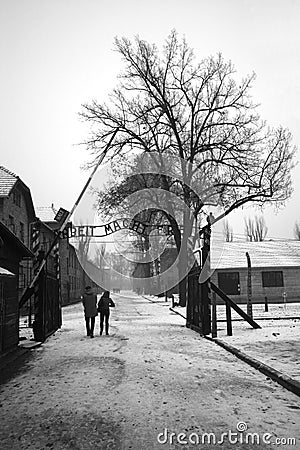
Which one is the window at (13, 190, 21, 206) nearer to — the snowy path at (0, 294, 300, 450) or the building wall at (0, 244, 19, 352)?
the building wall at (0, 244, 19, 352)

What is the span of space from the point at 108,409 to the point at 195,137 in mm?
28007

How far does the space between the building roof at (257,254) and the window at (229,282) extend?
0.66 meters

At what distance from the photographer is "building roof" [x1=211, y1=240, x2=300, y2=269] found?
36.3m

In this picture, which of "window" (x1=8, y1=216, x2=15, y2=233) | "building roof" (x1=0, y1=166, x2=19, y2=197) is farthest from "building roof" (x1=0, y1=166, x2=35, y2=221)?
"window" (x1=8, y1=216, x2=15, y2=233)

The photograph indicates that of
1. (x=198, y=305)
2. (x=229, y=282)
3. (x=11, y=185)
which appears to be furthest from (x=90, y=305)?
(x=229, y=282)

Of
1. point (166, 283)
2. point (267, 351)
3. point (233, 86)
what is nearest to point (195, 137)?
point (233, 86)

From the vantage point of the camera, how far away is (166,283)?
63906 millimetres

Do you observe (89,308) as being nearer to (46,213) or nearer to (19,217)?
(19,217)

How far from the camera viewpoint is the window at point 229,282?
35719mm

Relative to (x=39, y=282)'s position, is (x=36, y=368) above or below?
below

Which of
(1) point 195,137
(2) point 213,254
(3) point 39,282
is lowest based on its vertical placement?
(3) point 39,282

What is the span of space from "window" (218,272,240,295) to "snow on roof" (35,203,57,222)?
1690cm

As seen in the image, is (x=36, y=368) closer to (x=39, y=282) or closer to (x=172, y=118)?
(x=39, y=282)

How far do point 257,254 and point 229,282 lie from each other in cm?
451
